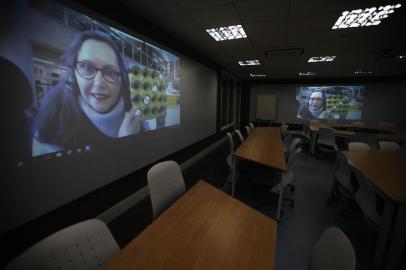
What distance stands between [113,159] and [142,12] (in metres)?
2.04

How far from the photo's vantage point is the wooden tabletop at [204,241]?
899mm

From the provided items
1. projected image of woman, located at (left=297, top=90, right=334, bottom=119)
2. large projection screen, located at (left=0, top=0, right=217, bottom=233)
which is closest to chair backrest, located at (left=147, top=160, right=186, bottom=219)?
large projection screen, located at (left=0, top=0, right=217, bottom=233)

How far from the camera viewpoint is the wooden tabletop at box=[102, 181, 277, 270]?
0.90 m

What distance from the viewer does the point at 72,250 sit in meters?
0.82

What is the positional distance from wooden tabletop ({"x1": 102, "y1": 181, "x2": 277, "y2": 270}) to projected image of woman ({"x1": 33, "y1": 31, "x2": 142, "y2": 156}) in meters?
1.31

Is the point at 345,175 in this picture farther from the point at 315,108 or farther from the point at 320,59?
the point at 315,108

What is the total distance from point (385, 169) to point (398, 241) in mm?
1033

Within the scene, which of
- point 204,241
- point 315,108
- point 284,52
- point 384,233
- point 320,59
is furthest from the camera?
point 315,108

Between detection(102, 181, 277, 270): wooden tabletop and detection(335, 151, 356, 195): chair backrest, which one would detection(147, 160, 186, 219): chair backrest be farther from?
detection(335, 151, 356, 195): chair backrest

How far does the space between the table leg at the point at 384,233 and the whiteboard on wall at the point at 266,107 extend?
7425 millimetres

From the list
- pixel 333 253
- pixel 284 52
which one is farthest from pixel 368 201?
pixel 284 52

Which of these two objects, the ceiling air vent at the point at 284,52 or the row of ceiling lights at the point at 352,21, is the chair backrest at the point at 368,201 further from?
the ceiling air vent at the point at 284,52

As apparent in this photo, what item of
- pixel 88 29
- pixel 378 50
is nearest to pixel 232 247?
pixel 88 29

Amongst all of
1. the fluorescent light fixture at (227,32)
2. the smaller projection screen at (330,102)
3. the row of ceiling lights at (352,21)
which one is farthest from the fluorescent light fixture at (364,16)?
the smaller projection screen at (330,102)
